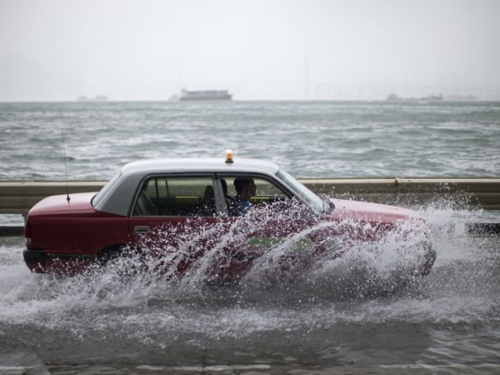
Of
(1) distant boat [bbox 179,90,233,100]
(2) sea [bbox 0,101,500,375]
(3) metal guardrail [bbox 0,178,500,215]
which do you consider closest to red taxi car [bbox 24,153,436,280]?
(2) sea [bbox 0,101,500,375]

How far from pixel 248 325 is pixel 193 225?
49.7 inches

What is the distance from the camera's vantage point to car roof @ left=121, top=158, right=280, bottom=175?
7375 mm

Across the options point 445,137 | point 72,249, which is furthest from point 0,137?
point 72,249

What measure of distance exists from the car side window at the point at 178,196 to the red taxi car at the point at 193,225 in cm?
1

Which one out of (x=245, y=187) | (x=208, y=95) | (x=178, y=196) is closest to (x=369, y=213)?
(x=245, y=187)

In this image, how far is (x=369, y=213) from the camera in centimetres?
752

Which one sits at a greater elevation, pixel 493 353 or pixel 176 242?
pixel 176 242

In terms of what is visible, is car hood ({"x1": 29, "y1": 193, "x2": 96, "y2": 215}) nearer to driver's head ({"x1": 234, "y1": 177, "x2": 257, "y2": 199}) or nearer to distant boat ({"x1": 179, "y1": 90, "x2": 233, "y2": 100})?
driver's head ({"x1": 234, "y1": 177, "x2": 257, "y2": 199})

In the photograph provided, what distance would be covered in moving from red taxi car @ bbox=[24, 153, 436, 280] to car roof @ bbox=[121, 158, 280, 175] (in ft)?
0.06

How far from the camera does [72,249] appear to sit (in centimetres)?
716

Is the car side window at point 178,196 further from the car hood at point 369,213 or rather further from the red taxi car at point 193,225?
the car hood at point 369,213

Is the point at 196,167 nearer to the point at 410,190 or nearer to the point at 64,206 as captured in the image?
the point at 64,206

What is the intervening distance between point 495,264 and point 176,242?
167 inches

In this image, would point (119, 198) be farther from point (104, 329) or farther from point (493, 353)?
point (493, 353)
